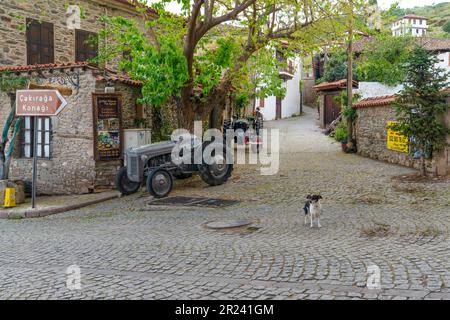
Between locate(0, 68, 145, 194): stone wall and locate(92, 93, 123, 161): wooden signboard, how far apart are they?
0.15 metres

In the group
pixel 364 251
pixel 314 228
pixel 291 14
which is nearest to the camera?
pixel 364 251

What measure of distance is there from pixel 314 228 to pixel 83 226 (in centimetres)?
440

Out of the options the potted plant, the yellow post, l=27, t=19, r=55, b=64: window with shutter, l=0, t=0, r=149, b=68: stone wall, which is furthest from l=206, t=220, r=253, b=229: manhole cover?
the potted plant

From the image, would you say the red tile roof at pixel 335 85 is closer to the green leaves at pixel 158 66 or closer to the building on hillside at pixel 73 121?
the building on hillside at pixel 73 121

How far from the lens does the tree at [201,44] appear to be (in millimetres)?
11320

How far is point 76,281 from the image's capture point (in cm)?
513

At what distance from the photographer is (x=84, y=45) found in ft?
56.6

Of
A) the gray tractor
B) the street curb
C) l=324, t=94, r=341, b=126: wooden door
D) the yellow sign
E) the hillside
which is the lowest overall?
the street curb

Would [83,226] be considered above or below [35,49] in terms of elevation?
below

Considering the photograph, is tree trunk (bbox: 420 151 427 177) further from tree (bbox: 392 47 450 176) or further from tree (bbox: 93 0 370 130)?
tree (bbox: 93 0 370 130)

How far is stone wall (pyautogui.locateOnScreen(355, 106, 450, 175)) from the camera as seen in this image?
565 inches

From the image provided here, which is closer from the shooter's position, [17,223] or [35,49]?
[17,223]
